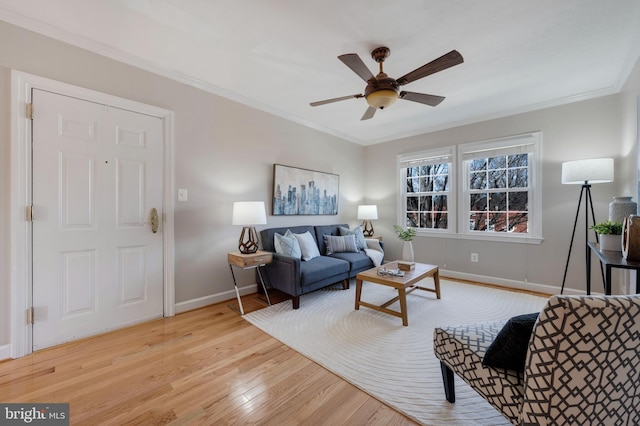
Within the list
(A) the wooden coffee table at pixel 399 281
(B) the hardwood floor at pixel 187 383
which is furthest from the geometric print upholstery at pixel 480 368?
(A) the wooden coffee table at pixel 399 281

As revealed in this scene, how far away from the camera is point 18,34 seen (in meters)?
1.95

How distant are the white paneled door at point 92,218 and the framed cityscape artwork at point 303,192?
153cm

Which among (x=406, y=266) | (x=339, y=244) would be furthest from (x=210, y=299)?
(x=406, y=266)

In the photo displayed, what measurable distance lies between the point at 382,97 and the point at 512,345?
6.30ft

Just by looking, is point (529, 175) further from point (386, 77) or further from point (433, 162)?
point (386, 77)

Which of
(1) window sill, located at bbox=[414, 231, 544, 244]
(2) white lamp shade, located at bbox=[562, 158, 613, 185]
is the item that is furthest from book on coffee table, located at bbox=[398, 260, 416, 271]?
(2) white lamp shade, located at bbox=[562, 158, 613, 185]

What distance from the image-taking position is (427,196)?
15.1 feet

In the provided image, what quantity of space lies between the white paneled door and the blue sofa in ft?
3.92

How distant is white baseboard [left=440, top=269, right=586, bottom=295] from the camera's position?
11.0 ft

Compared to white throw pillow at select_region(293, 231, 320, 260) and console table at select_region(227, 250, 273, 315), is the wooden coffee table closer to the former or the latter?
white throw pillow at select_region(293, 231, 320, 260)

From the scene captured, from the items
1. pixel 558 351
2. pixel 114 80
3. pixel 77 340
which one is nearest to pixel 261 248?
pixel 77 340

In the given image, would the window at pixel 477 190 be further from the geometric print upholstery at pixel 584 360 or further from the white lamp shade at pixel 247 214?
the geometric print upholstery at pixel 584 360

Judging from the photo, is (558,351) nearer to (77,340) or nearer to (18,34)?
(77,340)

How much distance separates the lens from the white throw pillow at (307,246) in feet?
11.3
